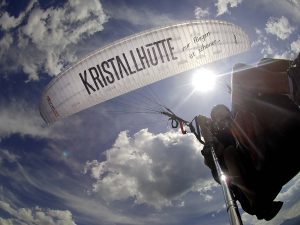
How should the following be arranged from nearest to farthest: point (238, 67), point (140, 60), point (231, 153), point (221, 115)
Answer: point (238, 67) → point (231, 153) → point (221, 115) → point (140, 60)

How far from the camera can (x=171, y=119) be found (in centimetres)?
1669

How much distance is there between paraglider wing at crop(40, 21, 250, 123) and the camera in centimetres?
1627

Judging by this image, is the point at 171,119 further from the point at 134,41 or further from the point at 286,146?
the point at 286,146

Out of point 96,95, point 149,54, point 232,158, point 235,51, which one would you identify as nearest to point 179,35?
point 149,54

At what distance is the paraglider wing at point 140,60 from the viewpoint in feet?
53.4

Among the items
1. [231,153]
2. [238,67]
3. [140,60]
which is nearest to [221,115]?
[231,153]

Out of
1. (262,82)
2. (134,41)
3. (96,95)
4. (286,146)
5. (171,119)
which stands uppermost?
(134,41)

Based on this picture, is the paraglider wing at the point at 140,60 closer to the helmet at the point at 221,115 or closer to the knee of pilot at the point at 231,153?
the helmet at the point at 221,115

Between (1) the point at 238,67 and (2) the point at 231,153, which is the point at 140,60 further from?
(1) the point at 238,67

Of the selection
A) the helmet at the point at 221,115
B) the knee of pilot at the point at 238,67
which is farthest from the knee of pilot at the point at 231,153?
the knee of pilot at the point at 238,67

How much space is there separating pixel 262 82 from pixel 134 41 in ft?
45.3

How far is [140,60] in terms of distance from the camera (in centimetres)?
1641

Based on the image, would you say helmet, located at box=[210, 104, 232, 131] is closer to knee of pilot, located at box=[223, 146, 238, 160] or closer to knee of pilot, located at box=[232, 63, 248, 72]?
knee of pilot, located at box=[223, 146, 238, 160]

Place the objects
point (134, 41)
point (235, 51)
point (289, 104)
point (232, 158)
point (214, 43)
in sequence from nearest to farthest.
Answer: point (289, 104) < point (232, 158) < point (134, 41) < point (214, 43) < point (235, 51)
